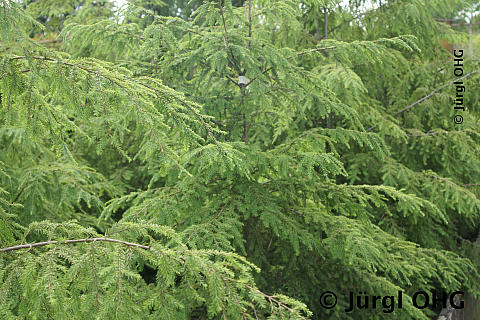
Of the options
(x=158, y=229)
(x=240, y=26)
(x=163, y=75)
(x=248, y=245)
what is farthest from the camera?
(x=240, y=26)

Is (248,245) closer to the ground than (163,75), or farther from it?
closer to the ground

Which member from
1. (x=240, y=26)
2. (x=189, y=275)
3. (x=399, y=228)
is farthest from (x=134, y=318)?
(x=399, y=228)

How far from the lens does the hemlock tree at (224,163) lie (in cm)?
200

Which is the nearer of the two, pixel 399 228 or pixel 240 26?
pixel 240 26

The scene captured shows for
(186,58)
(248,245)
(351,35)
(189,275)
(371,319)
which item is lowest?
(371,319)

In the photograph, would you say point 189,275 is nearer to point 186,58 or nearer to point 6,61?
point 6,61

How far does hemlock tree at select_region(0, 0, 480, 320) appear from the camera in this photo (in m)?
2.00

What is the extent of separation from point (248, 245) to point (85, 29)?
219 centimetres

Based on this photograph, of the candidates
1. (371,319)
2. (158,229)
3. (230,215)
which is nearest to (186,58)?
(230,215)

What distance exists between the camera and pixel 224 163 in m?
2.73

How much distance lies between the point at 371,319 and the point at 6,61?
3.74 meters

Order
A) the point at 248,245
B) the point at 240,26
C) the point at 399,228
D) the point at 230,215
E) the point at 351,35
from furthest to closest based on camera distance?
the point at 351,35 → the point at 399,228 → the point at 240,26 → the point at 248,245 → the point at 230,215

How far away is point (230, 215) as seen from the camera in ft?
10.7

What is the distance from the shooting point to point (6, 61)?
203 centimetres
